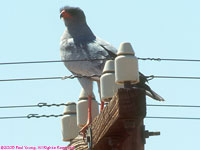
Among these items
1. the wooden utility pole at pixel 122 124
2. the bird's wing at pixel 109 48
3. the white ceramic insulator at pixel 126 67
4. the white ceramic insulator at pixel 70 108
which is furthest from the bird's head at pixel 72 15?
the white ceramic insulator at pixel 126 67

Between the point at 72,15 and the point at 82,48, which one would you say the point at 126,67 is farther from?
the point at 72,15

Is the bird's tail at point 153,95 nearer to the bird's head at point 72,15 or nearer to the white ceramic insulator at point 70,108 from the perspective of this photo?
the white ceramic insulator at point 70,108

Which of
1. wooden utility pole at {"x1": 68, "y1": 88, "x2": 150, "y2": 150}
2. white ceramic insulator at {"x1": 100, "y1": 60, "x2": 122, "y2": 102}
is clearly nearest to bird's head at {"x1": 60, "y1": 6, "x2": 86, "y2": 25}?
white ceramic insulator at {"x1": 100, "y1": 60, "x2": 122, "y2": 102}

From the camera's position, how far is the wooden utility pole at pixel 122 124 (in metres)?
7.59

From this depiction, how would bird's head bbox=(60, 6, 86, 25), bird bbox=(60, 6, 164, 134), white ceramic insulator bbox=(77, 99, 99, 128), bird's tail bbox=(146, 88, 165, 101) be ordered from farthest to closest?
bird's head bbox=(60, 6, 86, 25), bird bbox=(60, 6, 164, 134), bird's tail bbox=(146, 88, 165, 101), white ceramic insulator bbox=(77, 99, 99, 128)

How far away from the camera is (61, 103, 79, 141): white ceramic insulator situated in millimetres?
11602

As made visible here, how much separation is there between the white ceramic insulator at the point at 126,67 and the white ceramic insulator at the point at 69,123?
3.30 m

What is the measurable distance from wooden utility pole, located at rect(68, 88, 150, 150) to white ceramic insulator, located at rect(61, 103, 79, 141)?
2470 millimetres

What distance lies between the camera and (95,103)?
1174cm

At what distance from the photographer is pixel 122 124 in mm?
7891

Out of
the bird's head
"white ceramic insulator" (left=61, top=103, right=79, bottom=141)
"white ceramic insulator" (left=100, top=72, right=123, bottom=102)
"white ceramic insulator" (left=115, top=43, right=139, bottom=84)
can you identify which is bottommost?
"white ceramic insulator" (left=61, top=103, right=79, bottom=141)

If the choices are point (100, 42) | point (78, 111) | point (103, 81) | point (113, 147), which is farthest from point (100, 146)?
point (100, 42)

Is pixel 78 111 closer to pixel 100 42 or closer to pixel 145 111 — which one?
pixel 100 42

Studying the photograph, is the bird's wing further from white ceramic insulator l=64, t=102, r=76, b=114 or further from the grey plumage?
white ceramic insulator l=64, t=102, r=76, b=114
